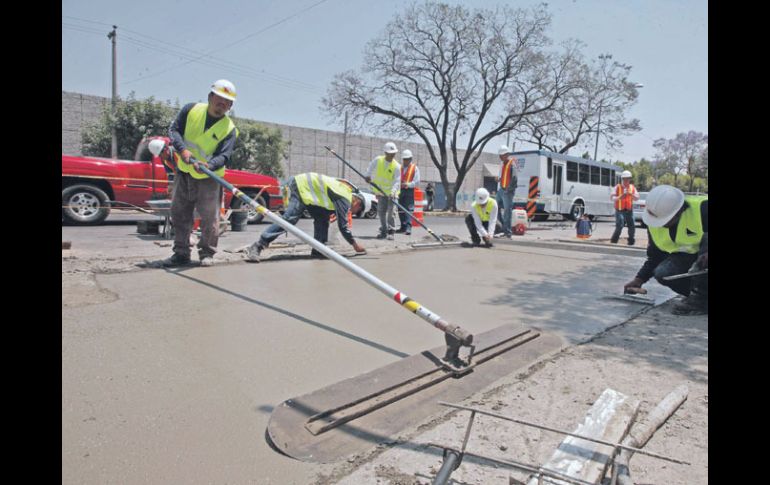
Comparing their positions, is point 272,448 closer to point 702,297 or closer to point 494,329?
point 494,329

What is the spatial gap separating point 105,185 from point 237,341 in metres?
8.32

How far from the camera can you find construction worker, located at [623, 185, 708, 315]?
3.86m

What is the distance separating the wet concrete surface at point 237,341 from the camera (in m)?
1.67

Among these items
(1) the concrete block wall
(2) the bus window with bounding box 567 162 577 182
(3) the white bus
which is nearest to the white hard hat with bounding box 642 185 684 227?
(3) the white bus

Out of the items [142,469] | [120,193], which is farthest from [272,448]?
[120,193]

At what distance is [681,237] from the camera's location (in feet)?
13.6

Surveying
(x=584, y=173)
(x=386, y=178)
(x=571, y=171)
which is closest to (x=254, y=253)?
(x=386, y=178)

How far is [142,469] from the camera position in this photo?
156 centimetres

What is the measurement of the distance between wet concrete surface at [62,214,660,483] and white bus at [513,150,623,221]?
13331 mm

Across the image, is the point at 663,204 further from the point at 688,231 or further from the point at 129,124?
the point at 129,124

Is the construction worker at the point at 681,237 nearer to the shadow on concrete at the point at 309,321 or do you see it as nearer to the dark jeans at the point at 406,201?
the shadow on concrete at the point at 309,321

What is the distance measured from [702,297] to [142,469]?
387 cm

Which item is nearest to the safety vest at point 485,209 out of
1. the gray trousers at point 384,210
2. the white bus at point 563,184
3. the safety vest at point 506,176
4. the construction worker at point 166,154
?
the gray trousers at point 384,210
